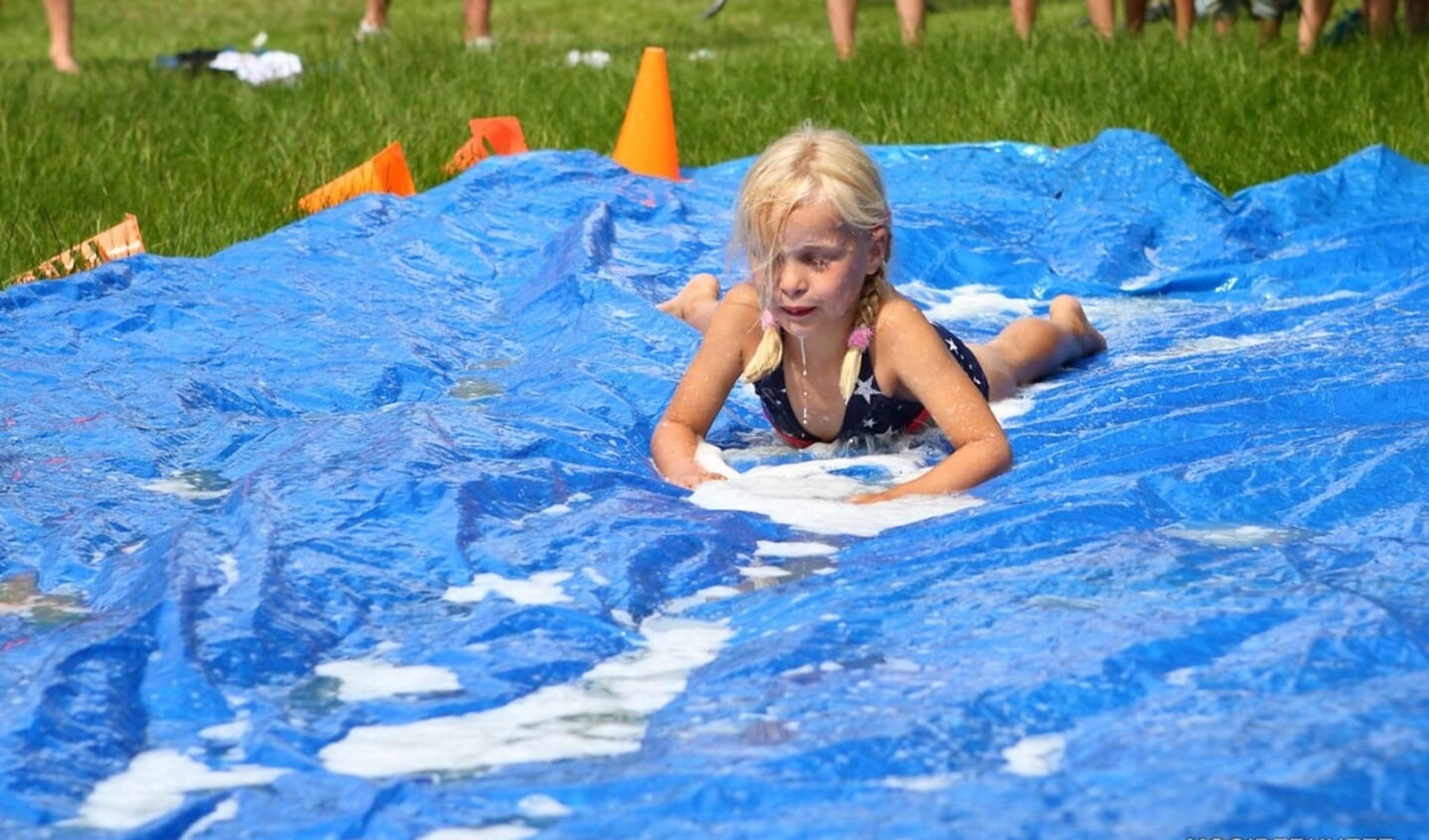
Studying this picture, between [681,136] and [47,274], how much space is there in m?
2.89

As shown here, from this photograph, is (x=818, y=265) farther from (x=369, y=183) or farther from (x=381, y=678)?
(x=369, y=183)

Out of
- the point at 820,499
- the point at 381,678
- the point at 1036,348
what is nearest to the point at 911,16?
the point at 1036,348

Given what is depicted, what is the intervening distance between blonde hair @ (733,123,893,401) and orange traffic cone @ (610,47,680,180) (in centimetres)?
313

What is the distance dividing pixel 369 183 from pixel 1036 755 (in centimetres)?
447

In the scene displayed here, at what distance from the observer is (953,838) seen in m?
1.92

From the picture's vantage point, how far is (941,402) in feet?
11.6

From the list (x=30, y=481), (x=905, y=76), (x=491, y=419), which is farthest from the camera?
(x=905, y=76)

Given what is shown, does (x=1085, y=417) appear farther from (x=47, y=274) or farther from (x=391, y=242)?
(x=47, y=274)

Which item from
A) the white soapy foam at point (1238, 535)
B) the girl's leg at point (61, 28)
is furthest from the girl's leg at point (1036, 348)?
the girl's leg at point (61, 28)

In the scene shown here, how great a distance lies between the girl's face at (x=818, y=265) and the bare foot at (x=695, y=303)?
115 centimetres

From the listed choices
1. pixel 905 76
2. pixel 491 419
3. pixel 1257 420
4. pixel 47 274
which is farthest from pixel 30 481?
pixel 905 76

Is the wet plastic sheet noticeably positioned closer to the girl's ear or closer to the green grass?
the girl's ear

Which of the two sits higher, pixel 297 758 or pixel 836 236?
pixel 836 236

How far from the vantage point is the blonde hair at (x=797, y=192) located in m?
3.44
